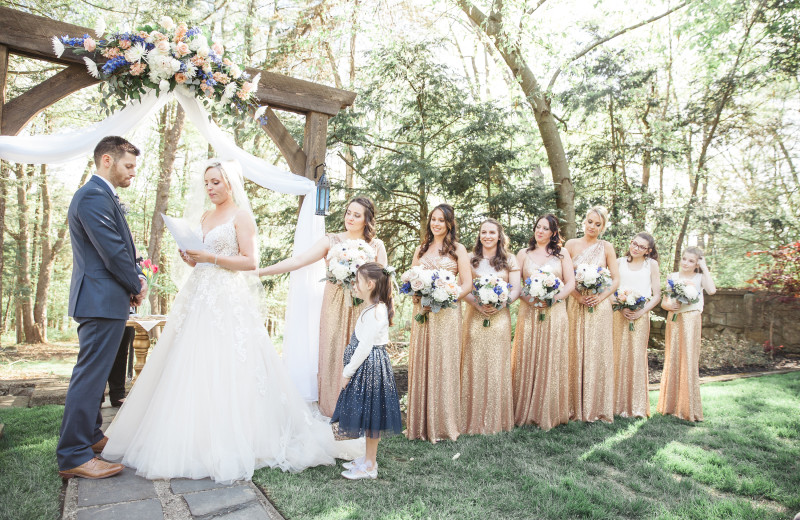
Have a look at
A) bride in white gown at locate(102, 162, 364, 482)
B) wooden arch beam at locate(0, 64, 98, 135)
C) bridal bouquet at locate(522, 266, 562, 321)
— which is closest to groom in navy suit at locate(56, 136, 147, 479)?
bride in white gown at locate(102, 162, 364, 482)

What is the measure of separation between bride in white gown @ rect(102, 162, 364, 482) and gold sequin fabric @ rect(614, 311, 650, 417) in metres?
3.48

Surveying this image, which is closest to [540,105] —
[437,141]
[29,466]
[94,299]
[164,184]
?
[437,141]

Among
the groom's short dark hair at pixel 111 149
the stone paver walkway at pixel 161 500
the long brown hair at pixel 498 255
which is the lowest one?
the stone paver walkway at pixel 161 500

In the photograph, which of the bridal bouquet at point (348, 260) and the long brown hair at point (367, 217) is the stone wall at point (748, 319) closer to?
the long brown hair at point (367, 217)

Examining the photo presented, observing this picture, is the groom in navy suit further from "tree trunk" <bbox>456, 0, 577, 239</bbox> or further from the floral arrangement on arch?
"tree trunk" <bbox>456, 0, 577, 239</bbox>

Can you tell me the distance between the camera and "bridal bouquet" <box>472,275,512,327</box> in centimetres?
492

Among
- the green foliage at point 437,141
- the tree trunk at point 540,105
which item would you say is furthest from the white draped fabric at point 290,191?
the tree trunk at point 540,105

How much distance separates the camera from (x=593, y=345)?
5.79 meters

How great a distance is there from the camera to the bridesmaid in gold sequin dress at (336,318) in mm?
5059

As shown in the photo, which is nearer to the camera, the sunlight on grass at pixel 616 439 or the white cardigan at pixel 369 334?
the white cardigan at pixel 369 334

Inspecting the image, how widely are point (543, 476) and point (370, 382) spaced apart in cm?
154

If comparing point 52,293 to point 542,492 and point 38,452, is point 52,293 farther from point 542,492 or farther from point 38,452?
point 542,492

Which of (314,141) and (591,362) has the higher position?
(314,141)

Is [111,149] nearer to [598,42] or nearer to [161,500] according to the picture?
[161,500]
